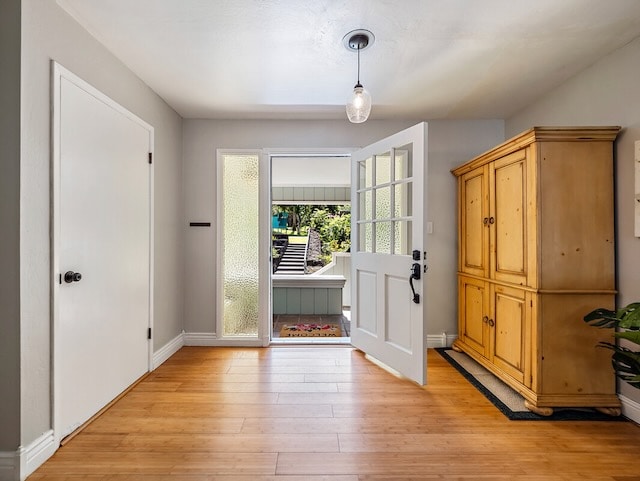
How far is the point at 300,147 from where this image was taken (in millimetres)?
3422

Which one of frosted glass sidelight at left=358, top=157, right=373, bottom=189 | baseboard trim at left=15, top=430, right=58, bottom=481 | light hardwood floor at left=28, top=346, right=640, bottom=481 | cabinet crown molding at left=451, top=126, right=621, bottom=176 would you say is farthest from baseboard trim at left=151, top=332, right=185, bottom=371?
cabinet crown molding at left=451, top=126, right=621, bottom=176

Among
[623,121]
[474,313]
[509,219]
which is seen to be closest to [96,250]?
[509,219]

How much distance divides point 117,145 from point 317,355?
95.2 inches

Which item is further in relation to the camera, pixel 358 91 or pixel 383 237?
pixel 383 237

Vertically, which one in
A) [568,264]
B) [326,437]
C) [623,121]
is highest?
[623,121]

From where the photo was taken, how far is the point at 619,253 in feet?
6.97

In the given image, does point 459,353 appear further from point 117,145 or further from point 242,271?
point 117,145

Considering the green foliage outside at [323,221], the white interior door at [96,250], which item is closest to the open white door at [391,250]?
the white interior door at [96,250]

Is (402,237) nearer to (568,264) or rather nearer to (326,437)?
(568,264)

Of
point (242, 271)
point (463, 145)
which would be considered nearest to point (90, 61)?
point (242, 271)

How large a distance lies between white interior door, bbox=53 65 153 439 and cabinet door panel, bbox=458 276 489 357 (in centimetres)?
283

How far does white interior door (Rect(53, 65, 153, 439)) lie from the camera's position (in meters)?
1.82

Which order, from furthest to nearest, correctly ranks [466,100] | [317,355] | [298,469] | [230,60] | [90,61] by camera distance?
[317,355], [466,100], [230,60], [90,61], [298,469]

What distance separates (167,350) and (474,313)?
2.86 meters
